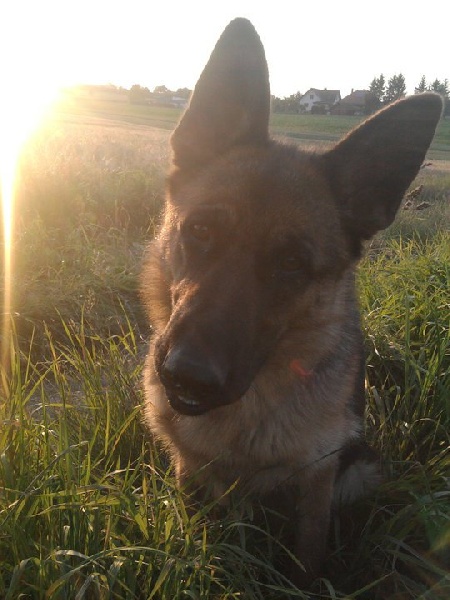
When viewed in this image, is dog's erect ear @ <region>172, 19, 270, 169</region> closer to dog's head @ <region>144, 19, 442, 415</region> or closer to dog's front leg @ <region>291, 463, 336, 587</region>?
dog's head @ <region>144, 19, 442, 415</region>

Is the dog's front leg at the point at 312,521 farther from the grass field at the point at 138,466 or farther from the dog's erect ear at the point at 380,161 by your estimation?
the dog's erect ear at the point at 380,161

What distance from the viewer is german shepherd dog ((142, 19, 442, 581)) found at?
80.9 inches

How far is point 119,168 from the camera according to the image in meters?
8.00

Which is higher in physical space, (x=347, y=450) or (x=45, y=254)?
(x=45, y=254)

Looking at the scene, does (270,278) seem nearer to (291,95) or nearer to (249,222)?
(249,222)

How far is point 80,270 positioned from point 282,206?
2.65m

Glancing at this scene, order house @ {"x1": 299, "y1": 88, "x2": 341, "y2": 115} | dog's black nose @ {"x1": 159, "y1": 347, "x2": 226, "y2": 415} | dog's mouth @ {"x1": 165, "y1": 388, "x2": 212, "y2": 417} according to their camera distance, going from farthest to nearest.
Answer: house @ {"x1": 299, "y1": 88, "x2": 341, "y2": 115} → dog's mouth @ {"x1": 165, "y1": 388, "x2": 212, "y2": 417} → dog's black nose @ {"x1": 159, "y1": 347, "x2": 226, "y2": 415}

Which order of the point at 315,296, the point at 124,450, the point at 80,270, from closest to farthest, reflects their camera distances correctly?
the point at 315,296 → the point at 124,450 → the point at 80,270

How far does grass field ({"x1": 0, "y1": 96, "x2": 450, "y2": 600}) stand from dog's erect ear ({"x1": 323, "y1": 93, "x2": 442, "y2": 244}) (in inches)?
33.8

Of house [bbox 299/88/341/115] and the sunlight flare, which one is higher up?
house [bbox 299/88/341/115]

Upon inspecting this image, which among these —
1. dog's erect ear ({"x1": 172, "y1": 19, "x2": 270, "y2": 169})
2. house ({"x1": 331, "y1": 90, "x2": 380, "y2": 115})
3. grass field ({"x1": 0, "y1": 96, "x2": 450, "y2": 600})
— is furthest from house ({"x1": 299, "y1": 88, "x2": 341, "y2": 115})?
dog's erect ear ({"x1": 172, "y1": 19, "x2": 270, "y2": 169})

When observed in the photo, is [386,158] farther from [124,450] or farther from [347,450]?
[124,450]

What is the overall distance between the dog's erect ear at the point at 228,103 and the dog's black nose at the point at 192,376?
45.2 inches

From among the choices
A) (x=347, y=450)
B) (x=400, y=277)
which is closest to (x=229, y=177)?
(x=347, y=450)
